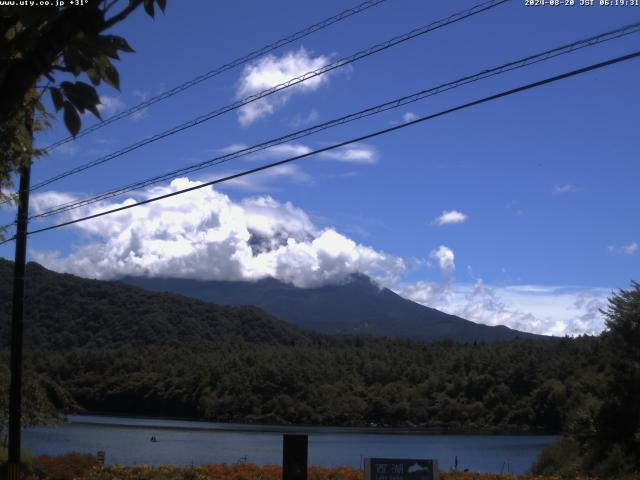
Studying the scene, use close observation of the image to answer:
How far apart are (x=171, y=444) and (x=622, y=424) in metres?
39.5

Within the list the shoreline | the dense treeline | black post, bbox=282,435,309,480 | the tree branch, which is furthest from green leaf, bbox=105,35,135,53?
the dense treeline

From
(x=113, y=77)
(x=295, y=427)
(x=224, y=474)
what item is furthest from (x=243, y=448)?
(x=113, y=77)

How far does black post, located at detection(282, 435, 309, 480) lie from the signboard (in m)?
0.85

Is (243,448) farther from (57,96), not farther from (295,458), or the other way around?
(57,96)

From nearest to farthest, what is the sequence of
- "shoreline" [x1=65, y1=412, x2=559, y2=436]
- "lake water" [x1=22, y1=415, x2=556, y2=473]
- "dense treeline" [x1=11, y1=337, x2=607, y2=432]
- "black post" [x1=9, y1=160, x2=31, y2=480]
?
1. "black post" [x1=9, y1=160, x2=31, y2=480]
2. "lake water" [x1=22, y1=415, x2=556, y2=473]
3. "shoreline" [x1=65, y1=412, x2=559, y2=436]
4. "dense treeline" [x1=11, y1=337, x2=607, y2=432]

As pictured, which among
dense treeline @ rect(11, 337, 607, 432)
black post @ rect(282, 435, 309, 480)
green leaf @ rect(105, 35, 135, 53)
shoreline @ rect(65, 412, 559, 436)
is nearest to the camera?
green leaf @ rect(105, 35, 135, 53)

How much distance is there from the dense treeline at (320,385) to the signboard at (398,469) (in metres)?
92.7

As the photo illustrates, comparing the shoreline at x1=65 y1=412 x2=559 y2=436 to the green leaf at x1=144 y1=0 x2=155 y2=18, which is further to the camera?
the shoreline at x1=65 y1=412 x2=559 y2=436

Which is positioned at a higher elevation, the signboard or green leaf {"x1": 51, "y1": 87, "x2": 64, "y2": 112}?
green leaf {"x1": 51, "y1": 87, "x2": 64, "y2": 112}

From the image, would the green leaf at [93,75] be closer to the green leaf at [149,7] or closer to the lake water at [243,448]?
the green leaf at [149,7]

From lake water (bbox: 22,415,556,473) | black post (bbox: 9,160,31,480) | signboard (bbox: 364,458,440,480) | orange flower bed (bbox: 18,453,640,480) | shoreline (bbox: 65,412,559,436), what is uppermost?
black post (bbox: 9,160,31,480)

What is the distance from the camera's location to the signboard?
37.0 ft

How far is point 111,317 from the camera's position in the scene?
571 feet

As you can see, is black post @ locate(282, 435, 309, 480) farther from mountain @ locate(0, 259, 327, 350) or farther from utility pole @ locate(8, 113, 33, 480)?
mountain @ locate(0, 259, 327, 350)
